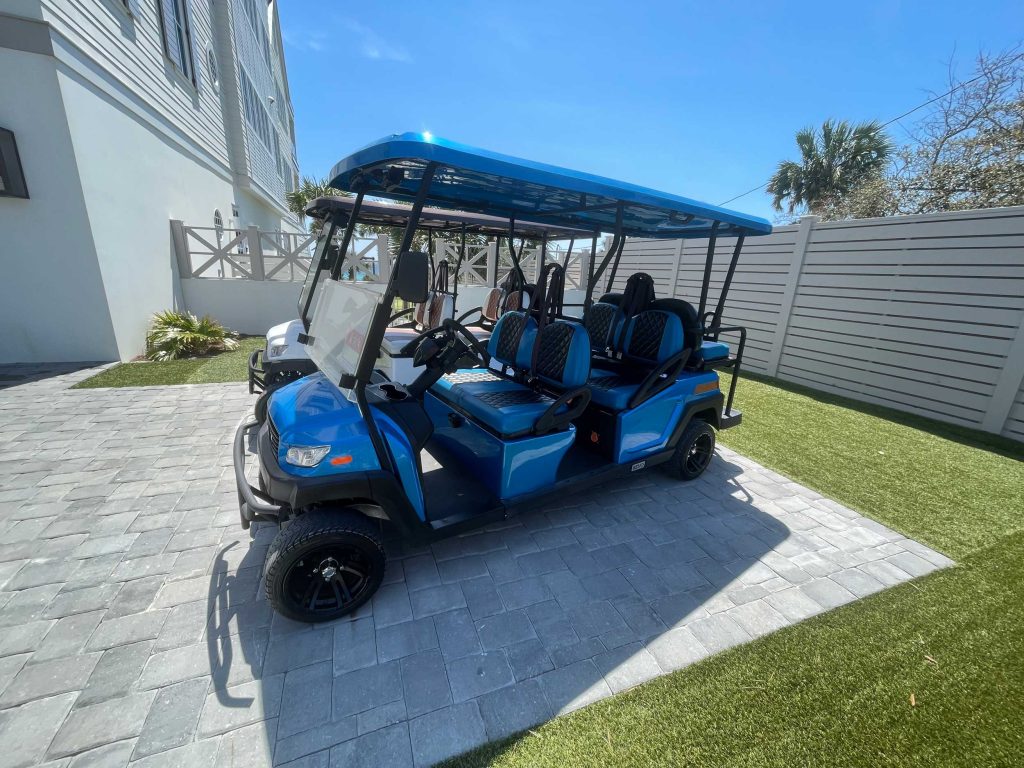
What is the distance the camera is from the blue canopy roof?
1797 millimetres

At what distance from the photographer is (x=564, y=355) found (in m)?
2.83

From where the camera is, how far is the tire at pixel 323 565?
75.2 inches

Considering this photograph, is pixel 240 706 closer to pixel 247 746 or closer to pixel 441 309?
pixel 247 746

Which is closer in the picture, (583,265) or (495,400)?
(495,400)

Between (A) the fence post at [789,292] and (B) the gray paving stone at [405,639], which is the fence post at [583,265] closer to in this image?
(A) the fence post at [789,292]

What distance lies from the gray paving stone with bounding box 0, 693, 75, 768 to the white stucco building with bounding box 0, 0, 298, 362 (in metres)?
6.07

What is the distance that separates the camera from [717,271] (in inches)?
335

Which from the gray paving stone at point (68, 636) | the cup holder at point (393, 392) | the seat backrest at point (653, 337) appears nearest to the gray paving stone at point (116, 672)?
the gray paving stone at point (68, 636)

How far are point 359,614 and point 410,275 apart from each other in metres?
1.74

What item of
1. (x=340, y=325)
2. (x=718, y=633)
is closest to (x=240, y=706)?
(x=340, y=325)

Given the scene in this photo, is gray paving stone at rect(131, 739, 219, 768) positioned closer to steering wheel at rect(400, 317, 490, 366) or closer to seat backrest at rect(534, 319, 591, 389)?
steering wheel at rect(400, 317, 490, 366)

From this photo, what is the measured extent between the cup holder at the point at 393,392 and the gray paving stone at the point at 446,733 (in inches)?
58.9

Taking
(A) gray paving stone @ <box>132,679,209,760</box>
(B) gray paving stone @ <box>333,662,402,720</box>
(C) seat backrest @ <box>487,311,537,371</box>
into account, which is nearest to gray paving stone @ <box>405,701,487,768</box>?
(B) gray paving stone @ <box>333,662,402,720</box>

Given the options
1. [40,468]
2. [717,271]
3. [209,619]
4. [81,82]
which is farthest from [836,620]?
[81,82]
